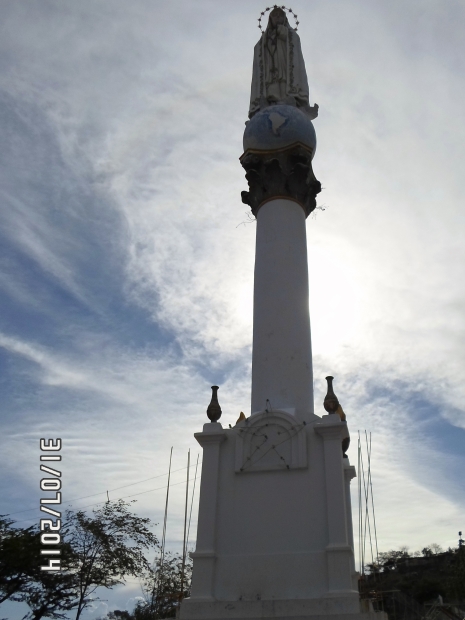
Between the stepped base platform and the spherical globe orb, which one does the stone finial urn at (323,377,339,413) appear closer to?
the stepped base platform

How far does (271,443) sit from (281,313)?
11.0 feet

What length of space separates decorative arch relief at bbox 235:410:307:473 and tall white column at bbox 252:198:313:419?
1.35 feet

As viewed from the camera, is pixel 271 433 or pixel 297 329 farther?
pixel 297 329

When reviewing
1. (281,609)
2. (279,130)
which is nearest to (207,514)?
(281,609)

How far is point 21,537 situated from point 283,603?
53.7ft

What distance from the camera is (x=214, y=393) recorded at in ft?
47.2

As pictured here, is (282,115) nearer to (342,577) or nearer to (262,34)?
(262,34)

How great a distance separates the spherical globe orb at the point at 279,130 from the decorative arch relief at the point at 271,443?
26.1 feet

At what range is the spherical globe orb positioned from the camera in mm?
16969

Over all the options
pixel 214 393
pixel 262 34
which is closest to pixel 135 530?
pixel 214 393

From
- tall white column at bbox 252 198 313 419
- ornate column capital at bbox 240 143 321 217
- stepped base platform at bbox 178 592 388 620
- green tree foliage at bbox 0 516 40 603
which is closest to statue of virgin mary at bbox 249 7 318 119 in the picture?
ornate column capital at bbox 240 143 321 217

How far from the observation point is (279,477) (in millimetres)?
12906

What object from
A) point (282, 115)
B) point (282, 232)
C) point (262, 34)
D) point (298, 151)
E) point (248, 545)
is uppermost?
point (262, 34)

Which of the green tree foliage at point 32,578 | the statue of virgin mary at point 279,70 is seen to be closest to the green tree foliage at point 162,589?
the green tree foliage at point 32,578
